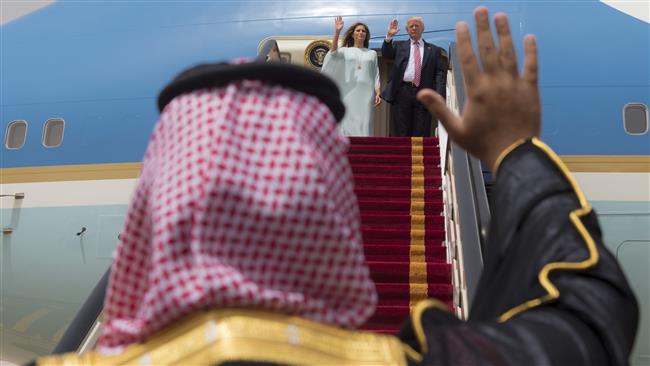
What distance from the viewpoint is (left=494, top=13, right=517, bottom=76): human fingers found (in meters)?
0.99

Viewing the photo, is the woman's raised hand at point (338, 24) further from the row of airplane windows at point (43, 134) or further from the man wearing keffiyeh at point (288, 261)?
the man wearing keffiyeh at point (288, 261)

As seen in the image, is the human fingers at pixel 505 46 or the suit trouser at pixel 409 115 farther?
the suit trouser at pixel 409 115

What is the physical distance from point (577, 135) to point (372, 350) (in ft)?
15.6

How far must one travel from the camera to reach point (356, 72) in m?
6.26

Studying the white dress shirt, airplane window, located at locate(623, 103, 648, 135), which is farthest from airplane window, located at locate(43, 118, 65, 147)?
airplane window, located at locate(623, 103, 648, 135)

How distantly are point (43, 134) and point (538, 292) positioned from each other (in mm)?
5814

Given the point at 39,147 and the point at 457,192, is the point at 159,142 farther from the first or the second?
the point at 39,147

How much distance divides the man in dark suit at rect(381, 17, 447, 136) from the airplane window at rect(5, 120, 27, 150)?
3.15 meters

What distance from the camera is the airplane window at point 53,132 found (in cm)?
595

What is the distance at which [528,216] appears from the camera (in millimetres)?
922

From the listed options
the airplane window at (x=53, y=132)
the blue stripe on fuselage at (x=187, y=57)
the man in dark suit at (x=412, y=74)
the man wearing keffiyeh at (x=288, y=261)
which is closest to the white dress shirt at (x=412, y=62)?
the man in dark suit at (x=412, y=74)

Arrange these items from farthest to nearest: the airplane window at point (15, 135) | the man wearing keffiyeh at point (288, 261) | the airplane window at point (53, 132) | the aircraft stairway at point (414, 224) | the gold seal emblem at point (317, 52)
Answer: the gold seal emblem at point (317, 52) → the airplane window at point (15, 135) → the airplane window at point (53, 132) → the aircraft stairway at point (414, 224) → the man wearing keffiyeh at point (288, 261)

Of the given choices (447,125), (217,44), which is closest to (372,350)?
(447,125)

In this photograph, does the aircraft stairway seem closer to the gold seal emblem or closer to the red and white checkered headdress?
the gold seal emblem
